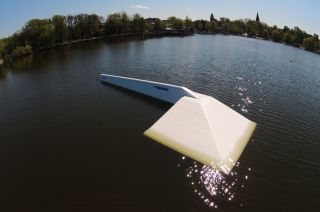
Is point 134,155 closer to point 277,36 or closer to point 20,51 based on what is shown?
point 20,51

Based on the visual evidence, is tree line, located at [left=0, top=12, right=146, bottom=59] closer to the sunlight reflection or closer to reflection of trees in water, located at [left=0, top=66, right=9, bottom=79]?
reflection of trees in water, located at [left=0, top=66, right=9, bottom=79]

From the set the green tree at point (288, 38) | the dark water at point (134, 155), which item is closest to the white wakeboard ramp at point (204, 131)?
the dark water at point (134, 155)

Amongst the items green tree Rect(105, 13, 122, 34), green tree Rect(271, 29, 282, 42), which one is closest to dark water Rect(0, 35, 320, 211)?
green tree Rect(105, 13, 122, 34)

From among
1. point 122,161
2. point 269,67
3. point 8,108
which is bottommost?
point 122,161

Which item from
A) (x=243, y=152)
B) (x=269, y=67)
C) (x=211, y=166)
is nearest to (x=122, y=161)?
(x=211, y=166)

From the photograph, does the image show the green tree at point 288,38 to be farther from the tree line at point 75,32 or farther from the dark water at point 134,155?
the dark water at point 134,155

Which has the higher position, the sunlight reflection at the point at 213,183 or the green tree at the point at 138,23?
the green tree at the point at 138,23

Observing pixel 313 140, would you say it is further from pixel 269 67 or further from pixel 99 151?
pixel 269 67
